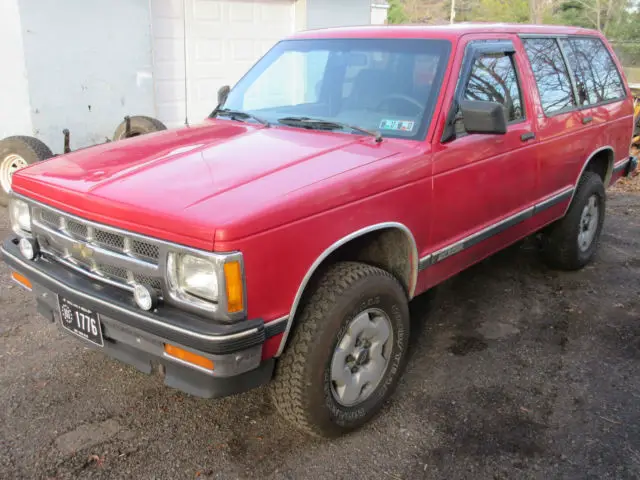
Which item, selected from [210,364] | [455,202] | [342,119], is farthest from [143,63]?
[210,364]

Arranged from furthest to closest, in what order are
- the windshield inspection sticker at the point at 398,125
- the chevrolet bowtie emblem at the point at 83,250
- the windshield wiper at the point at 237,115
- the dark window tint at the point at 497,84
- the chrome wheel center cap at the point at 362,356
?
the windshield wiper at the point at 237,115
the dark window tint at the point at 497,84
the windshield inspection sticker at the point at 398,125
the chrome wheel center cap at the point at 362,356
the chevrolet bowtie emblem at the point at 83,250

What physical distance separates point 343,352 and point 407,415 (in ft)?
2.18

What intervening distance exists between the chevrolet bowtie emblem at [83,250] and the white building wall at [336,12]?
8.24 metres

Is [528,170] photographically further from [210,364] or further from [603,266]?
[210,364]

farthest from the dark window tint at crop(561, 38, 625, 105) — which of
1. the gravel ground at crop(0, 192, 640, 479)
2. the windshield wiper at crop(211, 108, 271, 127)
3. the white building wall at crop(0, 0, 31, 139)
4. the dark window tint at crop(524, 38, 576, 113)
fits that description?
Result: the white building wall at crop(0, 0, 31, 139)

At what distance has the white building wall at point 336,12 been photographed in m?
10.3

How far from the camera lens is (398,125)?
3.53 m

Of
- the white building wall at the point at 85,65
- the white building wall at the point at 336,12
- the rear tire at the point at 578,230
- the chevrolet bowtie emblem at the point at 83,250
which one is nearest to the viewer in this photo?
the chevrolet bowtie emblem at the point at 83,250

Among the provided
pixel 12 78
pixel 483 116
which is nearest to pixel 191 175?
pixel 483 116

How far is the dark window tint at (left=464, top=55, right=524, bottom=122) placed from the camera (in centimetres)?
379

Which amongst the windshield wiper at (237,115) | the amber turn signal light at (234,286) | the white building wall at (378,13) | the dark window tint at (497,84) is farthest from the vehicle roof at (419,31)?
the white building wall at (378,13)

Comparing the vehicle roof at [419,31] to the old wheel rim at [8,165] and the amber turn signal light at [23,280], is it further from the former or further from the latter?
the old wheel rim at [8,165]

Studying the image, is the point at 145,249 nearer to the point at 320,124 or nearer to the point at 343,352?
the point at 343,352

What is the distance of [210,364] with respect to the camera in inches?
98.2
